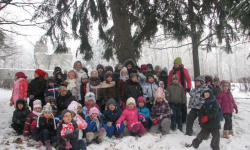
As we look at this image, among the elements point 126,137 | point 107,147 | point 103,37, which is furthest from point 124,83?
point 103,37

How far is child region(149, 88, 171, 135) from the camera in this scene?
4.89 m

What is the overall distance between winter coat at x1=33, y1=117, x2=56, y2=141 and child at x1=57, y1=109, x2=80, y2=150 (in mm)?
571

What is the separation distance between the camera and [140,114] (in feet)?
16.5

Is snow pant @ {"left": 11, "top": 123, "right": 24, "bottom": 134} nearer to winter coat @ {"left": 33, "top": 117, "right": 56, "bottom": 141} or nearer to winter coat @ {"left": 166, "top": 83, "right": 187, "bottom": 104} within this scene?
winter coat @ {"left": 33, "top": 117, "right": 56, "bottom": 141}

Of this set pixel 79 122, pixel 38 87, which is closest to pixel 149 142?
pixel 79 122

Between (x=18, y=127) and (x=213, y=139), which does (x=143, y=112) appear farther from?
(x=18, y=127)

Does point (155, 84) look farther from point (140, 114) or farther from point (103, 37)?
point (103, 37)

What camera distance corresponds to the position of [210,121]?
13.5 feet

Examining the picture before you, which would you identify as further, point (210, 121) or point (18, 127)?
point (18, 127)

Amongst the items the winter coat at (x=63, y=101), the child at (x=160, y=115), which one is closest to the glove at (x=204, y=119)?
the child at (x=160, y=115)

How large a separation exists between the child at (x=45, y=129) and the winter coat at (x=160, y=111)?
2.47 m

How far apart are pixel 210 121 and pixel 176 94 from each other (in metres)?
1.29

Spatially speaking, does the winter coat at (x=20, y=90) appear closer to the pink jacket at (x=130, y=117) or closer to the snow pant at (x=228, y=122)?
the pink jacket at (x=130, y=117)

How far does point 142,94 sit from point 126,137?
4.59 feet
